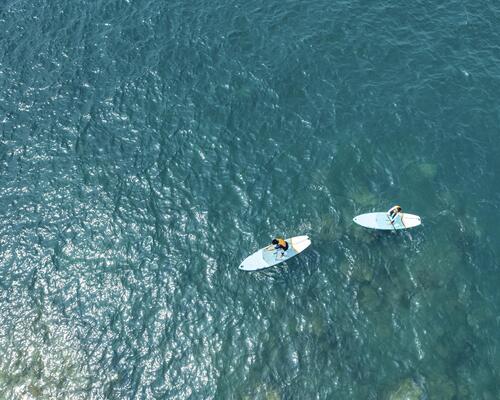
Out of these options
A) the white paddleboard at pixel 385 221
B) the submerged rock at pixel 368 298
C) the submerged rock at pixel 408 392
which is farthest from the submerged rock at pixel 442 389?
the white paddleboard at pixel 385 221

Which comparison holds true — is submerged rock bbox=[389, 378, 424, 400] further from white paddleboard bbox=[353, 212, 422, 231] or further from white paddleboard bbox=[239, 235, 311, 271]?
white paddleboard bbox=[239, 235, 311, 271]

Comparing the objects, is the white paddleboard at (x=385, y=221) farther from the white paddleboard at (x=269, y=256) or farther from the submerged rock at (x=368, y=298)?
the submerged rock at (x=368, y=298)

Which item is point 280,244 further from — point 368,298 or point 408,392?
Answer: point 408,392

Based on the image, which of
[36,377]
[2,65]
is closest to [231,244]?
[36,377]

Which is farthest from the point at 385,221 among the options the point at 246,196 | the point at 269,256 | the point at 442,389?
the point at 442,389

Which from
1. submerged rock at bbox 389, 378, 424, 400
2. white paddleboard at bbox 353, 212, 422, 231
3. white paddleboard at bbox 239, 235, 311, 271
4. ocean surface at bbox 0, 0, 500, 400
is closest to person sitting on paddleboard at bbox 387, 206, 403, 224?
white paddleboard at bbox 353, 212, 422, 231
